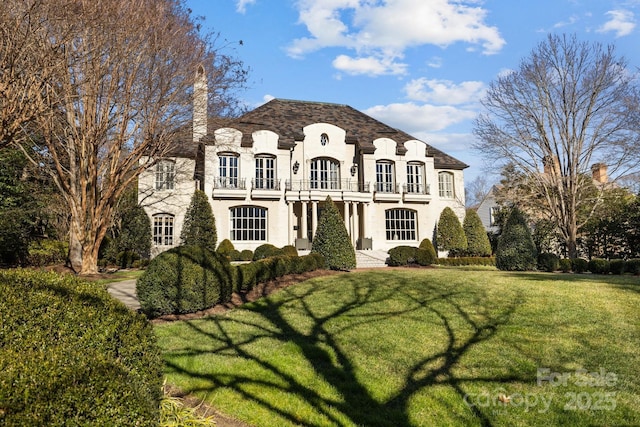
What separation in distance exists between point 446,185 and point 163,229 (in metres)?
22.1

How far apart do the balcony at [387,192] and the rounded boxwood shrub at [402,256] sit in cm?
720

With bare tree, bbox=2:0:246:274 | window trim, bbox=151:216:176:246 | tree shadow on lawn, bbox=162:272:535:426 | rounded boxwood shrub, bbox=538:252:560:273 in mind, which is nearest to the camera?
tree shadow on lawn, bbox=162:272:535:426

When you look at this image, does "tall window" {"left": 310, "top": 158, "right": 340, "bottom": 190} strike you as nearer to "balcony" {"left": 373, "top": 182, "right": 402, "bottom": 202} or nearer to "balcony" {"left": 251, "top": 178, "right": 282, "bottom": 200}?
"balcony" {"left": 251, "top": 178, "right": 282, "bottom": 200}

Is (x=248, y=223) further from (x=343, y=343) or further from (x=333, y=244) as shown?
(x=343, y=343)

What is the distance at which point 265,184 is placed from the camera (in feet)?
93.9

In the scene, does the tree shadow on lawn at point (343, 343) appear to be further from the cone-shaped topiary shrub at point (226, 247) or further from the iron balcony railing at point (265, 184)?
the iron balcony railing at point (265, 184)

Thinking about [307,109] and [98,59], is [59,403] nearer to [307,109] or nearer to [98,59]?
[98,59]

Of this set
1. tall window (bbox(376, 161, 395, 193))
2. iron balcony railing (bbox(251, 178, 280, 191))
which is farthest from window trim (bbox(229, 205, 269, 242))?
tall window (bbox(376, 161, 395, 193))

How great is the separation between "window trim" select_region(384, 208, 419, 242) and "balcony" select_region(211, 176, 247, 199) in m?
11.0

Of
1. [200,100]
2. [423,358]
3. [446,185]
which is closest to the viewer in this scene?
[423,358]

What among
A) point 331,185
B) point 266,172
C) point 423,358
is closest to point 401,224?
point 331,185

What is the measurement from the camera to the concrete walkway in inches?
445

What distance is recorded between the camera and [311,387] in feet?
18.2

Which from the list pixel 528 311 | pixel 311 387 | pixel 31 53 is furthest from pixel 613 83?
pixel 31 53
